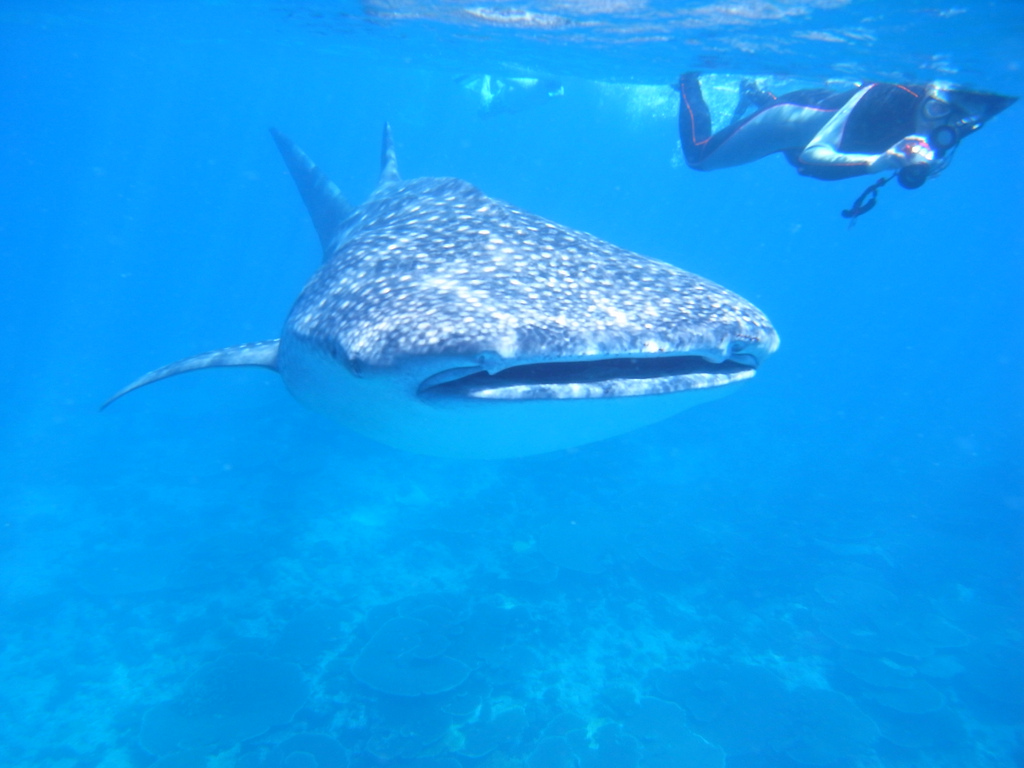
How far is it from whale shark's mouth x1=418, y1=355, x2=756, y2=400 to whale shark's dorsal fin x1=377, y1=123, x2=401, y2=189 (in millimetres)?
6379

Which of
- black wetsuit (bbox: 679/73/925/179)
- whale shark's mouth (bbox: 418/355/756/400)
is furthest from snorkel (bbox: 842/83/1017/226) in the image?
whale shark's mouth (bbox: 418/355/756/400)

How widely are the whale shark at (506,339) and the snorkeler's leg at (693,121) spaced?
6.86 meters

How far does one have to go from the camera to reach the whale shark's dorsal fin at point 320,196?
8.23 meters

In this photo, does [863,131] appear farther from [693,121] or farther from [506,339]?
[506,339]

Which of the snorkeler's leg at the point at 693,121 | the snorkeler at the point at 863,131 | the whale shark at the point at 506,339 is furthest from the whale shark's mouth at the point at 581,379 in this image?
the snorkeler's leg at the point at 693,121

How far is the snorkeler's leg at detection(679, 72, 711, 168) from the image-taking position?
9.41 meters

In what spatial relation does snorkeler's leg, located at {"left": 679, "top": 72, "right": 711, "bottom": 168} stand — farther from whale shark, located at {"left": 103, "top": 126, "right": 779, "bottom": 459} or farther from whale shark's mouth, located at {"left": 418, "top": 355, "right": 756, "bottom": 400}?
whale shark's mouth, located at {"left": 418, "top": 355, "right": 756, "bottom": 400}

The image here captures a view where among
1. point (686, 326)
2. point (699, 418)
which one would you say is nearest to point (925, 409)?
point (699, 418)

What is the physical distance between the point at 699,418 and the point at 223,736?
16.9 meters

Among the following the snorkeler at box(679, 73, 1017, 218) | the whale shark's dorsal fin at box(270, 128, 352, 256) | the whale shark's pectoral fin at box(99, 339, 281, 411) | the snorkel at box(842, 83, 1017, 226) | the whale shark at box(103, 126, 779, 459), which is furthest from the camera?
the whale shark's dorsal fin at box(270, 128, 352, 256)

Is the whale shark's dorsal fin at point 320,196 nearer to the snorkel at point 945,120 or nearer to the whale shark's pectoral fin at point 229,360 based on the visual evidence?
the whale shark's pectoral fin at point 229,360

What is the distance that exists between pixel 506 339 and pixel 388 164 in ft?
25.2

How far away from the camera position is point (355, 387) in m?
2.87

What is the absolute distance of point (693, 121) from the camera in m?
9.51
